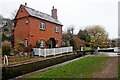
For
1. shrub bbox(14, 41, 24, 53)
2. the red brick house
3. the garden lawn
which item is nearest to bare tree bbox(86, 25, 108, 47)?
the red brick house

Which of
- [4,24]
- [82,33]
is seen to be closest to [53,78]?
[4,24]

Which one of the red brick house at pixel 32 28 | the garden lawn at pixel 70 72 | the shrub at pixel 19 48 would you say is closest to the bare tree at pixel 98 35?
the red brick house at pixel 32 28

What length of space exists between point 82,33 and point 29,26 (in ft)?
129

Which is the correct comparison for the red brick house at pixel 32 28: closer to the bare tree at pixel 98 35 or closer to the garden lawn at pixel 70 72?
the garden lawn at pixel 70 72

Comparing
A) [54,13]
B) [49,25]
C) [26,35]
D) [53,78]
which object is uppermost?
[54,13]

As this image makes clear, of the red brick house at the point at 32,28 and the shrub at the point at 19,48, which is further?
the red brick house at the point at 32,28

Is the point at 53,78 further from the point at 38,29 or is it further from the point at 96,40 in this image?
the point at 96,40

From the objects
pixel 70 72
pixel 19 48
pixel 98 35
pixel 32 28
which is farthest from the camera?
pixel 98 35

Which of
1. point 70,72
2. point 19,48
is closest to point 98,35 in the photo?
point 19,48

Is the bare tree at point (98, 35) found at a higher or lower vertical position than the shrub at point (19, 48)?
higher

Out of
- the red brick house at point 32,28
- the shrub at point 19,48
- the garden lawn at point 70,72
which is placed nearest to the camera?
the garden lawn at point 70,72

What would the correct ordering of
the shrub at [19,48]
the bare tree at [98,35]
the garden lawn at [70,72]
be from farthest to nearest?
the bare tree at [98,35] → the shrub at [19,48] → the garden lawn at [70,72]

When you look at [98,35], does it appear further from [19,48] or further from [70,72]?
[70,72]

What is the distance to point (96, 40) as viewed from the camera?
69.2m
